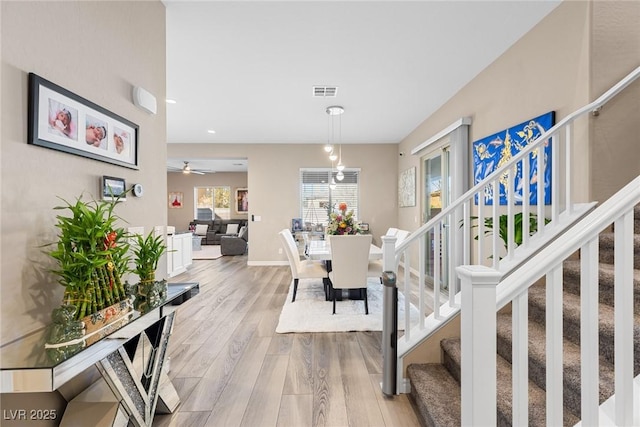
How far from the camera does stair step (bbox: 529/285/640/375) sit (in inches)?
53.9

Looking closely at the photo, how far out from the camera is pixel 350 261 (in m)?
3.39

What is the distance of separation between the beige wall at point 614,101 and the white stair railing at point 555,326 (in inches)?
58.0

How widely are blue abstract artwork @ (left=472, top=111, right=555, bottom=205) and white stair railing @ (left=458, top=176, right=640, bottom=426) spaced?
105 centimetres

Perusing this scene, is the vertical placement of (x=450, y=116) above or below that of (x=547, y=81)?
above

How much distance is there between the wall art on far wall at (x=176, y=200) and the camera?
1125 centimetres

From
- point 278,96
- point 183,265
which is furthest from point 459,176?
point 183,265

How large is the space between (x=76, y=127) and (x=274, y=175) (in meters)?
5.23

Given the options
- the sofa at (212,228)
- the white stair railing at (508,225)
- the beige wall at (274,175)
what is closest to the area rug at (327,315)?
the white stair railing at (508,225)

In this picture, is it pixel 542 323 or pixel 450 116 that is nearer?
pixel 542 323

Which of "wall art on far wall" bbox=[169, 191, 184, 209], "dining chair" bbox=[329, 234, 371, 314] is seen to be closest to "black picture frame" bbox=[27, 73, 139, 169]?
"dining chair" bbox=[329, 234, 371, 314]

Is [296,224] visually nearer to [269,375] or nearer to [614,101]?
[269,375]

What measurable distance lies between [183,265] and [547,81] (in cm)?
620

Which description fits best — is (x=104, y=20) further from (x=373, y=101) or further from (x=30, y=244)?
(x=373, y=101)

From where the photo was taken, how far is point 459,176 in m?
3.70
